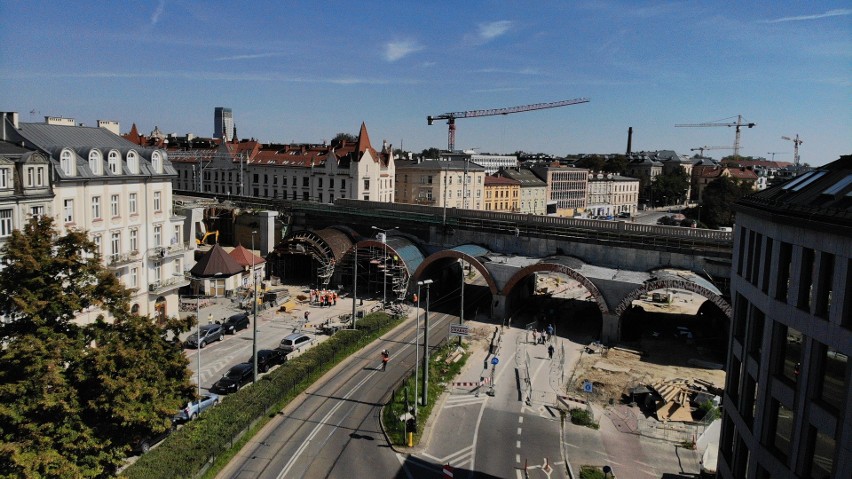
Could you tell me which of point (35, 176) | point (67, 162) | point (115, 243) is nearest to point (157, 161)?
point (115, 243)

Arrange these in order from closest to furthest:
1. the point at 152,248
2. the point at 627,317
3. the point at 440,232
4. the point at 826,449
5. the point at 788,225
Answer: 1. the point at 826,449
2. the point at 788,225
3. the point at 152,248
4. the point at 627,317
5. the point at 440,232

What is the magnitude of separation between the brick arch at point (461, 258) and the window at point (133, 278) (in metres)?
22.7

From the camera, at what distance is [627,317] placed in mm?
53250

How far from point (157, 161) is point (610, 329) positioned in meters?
35.5

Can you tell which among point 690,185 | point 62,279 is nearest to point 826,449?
point 62,279

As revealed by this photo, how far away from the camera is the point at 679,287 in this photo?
42.1 m

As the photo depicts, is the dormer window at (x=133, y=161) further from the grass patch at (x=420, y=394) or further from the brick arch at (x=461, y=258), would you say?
the brick arch at (x=461, y=258)

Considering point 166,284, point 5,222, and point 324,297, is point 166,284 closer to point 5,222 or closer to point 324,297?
point 5,222

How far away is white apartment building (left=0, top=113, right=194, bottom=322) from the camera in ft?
121

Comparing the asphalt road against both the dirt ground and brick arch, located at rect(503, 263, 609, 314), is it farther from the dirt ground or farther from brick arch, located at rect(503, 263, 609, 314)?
brick arch, located at rect(503, 263, 609, 314)

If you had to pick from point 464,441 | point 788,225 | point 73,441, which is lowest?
point 464,441

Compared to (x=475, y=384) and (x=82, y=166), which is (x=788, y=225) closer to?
(x=475, y=384)

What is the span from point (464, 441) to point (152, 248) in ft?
91.1

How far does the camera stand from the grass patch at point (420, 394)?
29.0m
